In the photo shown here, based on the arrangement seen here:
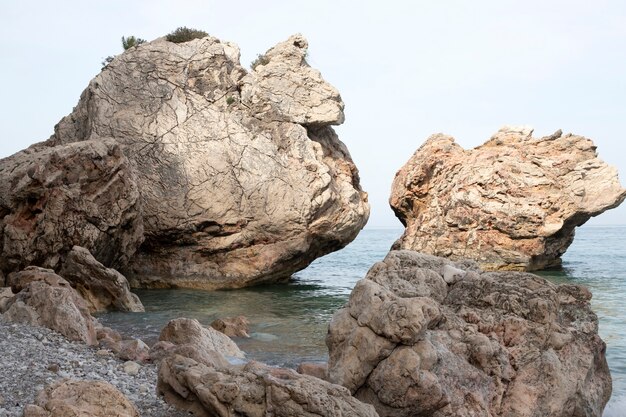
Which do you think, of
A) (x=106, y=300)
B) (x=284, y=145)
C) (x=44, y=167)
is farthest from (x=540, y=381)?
(x=284, y=145)

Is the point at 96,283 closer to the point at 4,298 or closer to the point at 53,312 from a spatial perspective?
the point at 4,298

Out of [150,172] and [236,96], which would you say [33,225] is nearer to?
[150,172]

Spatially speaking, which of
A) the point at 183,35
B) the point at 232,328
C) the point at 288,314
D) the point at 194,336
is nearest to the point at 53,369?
the point at 194,336

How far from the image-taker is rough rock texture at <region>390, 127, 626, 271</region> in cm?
2862

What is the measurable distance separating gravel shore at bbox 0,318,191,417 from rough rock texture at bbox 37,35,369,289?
12243 mm

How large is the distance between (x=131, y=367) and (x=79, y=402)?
305 cm

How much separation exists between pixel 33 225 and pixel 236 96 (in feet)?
29.5

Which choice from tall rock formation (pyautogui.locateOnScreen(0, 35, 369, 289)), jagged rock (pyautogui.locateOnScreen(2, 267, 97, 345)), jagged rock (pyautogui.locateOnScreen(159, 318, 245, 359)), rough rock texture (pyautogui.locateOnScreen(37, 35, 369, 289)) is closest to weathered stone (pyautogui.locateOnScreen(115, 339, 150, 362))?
jagged rock (pyautogui.locateOnScreen(2, 267, 97, 345))

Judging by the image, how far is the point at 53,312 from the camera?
36.0 feet

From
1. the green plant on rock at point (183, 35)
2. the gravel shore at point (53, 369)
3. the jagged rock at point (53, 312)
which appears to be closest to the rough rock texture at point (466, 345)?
the gravel shore at point (53, 369)

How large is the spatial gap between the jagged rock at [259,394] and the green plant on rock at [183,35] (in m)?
19.9

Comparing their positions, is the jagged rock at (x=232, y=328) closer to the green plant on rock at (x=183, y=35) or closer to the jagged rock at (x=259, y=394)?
the jagged rock at (x=259, y=394)

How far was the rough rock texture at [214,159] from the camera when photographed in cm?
2247

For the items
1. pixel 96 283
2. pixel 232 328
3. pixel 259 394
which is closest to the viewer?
pixel 259 394
